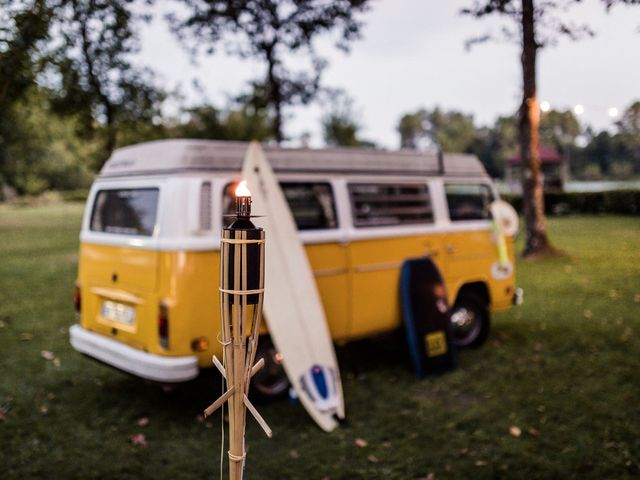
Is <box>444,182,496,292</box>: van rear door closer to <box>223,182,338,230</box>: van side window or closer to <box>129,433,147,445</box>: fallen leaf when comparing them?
<box>223,182,338,230</box>: van side window

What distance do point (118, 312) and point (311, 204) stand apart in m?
1.97

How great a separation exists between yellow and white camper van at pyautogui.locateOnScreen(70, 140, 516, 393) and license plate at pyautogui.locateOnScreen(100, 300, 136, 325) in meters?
0.01

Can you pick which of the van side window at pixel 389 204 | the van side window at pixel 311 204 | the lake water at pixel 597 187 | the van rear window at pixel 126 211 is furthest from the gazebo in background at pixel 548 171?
the van rear window at pixel 126 211

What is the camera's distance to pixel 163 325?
452 cm

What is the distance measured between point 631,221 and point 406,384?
2282 cm

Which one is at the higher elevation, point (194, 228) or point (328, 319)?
point (194, 228)

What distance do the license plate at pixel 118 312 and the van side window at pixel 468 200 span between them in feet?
11.9

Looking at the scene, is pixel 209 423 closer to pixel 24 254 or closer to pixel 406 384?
pixel 406 384

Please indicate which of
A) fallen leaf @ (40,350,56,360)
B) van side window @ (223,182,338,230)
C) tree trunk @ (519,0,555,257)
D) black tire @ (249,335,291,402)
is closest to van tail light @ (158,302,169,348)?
black tire @ (249,335,291,402)

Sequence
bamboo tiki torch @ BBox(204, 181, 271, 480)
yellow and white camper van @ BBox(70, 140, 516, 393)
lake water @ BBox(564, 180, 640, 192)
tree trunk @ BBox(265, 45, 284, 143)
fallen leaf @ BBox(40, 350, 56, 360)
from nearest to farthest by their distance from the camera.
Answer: bamboo tiki torch @ BBox(204, 181, 271, 480)
yellow and white camper van @ BBox(70, 140, 516, 393)
fallen leaf @ BBox(40, 350, 56, 360)
tree trunk @ BBox(265, 45, 284, 143)
lake water @ BBox(564, 180, 640, 192)

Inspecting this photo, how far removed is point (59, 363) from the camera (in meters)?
6.62

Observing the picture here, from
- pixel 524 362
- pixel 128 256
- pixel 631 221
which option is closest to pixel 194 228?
pixel 128 256

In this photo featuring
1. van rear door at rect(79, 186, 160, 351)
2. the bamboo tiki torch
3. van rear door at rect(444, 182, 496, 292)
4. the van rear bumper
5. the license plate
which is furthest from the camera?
van rear door at rect(444, 182, 496, 292)

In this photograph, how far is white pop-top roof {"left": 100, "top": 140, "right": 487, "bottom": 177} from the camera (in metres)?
4.78
